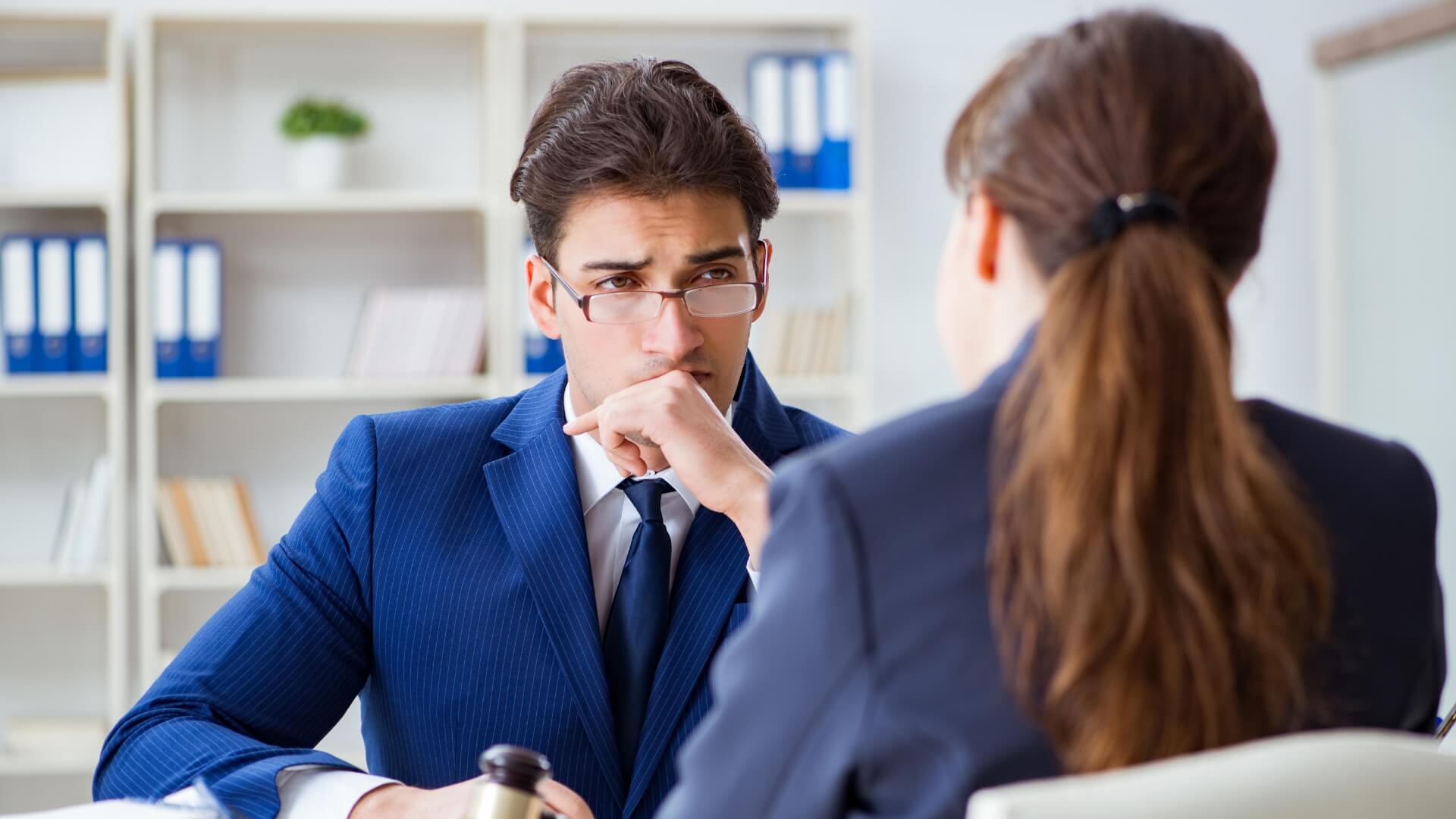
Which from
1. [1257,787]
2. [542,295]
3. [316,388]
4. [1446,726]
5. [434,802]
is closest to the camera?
[1257,787]

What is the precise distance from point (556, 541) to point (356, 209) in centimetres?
217

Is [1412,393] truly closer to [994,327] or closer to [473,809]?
[994,327]

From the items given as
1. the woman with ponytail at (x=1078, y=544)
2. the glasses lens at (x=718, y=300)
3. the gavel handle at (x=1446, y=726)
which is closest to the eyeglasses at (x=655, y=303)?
the glasses lens at (x=718, y=300)

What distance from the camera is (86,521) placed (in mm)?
3350

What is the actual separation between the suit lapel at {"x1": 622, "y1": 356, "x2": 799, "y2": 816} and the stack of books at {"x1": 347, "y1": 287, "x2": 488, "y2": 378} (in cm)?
201

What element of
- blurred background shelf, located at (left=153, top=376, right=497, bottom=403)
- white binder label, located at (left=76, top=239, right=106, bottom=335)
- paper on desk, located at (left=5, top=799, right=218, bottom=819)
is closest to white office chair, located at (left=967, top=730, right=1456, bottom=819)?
paper on desk, located at (left=5, top=799, right=218, bottom=819)

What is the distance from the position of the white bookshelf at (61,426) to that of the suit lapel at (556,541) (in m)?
2.16

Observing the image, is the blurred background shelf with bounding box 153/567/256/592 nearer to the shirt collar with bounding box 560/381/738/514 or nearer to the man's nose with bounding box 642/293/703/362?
the shirt collar with bounding box 560/381/738/514

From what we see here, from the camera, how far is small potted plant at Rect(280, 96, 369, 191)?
3.39m

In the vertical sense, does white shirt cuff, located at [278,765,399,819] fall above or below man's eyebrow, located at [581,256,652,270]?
below

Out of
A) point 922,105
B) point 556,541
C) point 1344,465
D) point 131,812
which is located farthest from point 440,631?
point 922,105

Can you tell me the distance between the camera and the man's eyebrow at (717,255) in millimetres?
1414

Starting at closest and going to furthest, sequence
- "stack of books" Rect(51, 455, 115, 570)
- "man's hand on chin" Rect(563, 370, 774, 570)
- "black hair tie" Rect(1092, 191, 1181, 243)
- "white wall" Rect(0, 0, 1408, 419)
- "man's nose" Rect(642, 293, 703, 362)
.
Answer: "black hair tie" Rect(1092, 191, 1181, 243) → "man's hand on chin" Rect(563, 370, 774, 570) → "man's nose" Rect(642, 293, 703, 362) → "stack of books" Rect(51, 455, 115, 570) → "white wall" Rect(0, 0, 1408, 419)

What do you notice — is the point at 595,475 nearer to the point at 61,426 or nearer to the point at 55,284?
the point at 55,284
